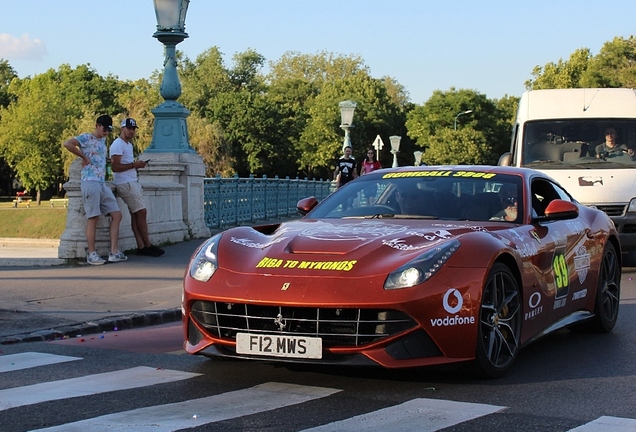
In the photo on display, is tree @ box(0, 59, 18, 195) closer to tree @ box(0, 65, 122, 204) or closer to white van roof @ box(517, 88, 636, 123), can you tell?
tree @ box(0, 65, 122, 204)

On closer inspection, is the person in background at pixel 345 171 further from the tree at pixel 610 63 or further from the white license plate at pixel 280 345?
the tree at pixel 610 63

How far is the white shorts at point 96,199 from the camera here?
1389 centimetres

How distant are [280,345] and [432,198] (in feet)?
6.85

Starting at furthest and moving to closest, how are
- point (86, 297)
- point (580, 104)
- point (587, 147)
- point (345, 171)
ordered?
point (345, 171) < point (580, 104) < point (587, 147) < point (86, 297)

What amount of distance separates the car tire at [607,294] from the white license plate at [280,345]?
3.42 metres

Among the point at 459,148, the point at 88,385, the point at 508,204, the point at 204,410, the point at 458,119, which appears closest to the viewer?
the point at 204,410

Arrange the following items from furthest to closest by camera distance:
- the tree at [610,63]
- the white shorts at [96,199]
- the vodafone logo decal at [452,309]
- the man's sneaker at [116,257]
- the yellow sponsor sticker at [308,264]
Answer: the tree at [610,63], the man's sneaker at [116,257], the white shorts at [96,199], the yellow sponsor sticker at [308,264], the vodafone logo decal at [452,309]

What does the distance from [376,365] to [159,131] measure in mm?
13682

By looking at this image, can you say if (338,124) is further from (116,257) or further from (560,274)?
(560,274)

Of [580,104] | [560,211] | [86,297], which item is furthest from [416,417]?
[580,104]

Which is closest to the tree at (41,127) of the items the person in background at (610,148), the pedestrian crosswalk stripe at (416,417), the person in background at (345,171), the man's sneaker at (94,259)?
the person in background at (345,171)

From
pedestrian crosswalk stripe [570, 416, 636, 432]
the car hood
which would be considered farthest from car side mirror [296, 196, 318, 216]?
pedestrian crosswalk stripe [570, 416, 636, 432]

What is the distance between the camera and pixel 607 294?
8.70 m

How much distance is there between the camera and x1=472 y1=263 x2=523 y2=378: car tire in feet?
20.7
